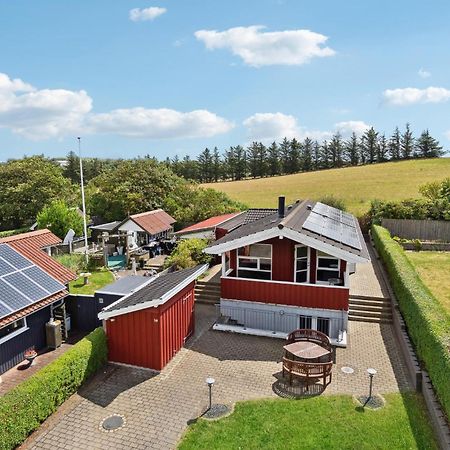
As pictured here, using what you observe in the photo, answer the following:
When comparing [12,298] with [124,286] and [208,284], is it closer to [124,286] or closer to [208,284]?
[124,286]

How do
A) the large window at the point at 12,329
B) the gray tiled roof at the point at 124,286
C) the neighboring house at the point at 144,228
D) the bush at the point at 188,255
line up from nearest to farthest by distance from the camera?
the large window at the point at 12,329
the gray tiled roof at the point at 124,286
the bush at the point at 188,255
the neighboring house at the point at 144,228

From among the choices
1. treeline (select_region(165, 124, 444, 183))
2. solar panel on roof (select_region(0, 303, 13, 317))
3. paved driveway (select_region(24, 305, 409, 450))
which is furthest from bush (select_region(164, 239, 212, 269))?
treeline (select_region(165, 124, 444, 183))

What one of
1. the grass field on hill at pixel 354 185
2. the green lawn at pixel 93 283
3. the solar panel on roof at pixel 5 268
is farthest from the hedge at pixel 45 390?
the grass field on hill at pixel 354 185

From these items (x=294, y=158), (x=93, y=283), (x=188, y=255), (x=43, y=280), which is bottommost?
(x=93, y=283)

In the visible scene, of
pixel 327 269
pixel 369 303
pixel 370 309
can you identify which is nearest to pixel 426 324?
pixel 327 269

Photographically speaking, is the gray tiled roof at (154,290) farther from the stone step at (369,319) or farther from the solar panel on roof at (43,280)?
the stone step at (369,319)

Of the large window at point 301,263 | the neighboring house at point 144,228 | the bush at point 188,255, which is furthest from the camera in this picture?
the neighboring house at point 144,228
